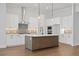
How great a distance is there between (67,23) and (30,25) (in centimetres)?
201

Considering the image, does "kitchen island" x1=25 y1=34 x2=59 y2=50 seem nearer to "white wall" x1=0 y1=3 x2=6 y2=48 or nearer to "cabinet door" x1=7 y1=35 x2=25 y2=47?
"cabinet door" x1=7 y1=35 x2=25 y2=47

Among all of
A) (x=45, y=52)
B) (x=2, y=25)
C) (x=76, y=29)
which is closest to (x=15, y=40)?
(x=2, y=25)

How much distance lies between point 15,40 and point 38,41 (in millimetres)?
1208

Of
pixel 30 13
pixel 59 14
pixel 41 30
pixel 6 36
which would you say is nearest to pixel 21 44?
pixel 6 36

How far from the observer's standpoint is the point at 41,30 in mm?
6547

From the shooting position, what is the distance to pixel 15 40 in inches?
250

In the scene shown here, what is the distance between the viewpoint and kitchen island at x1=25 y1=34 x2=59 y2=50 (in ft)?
20.7

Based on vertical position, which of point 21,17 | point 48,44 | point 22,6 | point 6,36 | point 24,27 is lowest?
point 48,44

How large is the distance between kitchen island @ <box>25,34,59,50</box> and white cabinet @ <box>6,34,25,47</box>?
0.30 metres

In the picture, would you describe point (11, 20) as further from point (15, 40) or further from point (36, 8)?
point (36, 8)

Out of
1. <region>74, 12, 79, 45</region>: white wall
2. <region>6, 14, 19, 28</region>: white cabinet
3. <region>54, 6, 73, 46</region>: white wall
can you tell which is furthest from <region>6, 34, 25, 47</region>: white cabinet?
<region>74, 12, 79, 45</region>: white wall

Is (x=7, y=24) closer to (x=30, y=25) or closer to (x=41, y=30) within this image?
(x=30, y=25)

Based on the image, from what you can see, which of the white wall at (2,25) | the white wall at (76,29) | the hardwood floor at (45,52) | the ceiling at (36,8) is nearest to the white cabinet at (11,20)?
the white wall at (2,25)

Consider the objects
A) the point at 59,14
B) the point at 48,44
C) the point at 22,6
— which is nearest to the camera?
the point at 59,14
